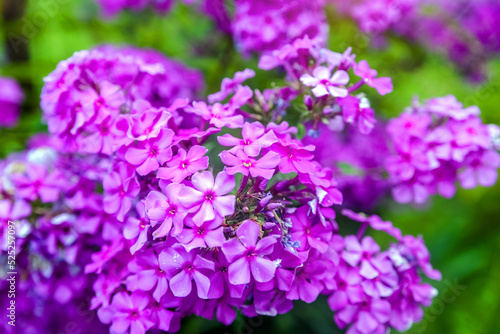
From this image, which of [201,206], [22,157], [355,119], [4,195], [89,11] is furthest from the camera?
[89,11]

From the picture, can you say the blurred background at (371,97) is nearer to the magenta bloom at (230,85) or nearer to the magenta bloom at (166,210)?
the magenta bloom at (230,85)

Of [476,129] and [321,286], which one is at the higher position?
[476,129]

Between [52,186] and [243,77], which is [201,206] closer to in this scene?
[243,77]

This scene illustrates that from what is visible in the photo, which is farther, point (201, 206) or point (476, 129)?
point (476, 129)

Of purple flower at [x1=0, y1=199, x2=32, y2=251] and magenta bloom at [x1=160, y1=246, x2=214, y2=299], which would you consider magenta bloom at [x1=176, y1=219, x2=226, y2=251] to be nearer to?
magenta bloom at [x1=160, y1=246, x2=214, y2=299]

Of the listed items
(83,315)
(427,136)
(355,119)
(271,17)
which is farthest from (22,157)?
(427,136)

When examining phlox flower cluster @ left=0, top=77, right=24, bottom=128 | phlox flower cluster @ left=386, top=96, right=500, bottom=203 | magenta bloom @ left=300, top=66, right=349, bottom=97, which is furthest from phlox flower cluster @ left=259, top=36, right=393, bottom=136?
phlox flower cluster @ left=0, top=77, right=24, bottom=128

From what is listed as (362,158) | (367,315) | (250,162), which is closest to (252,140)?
(250,162)
